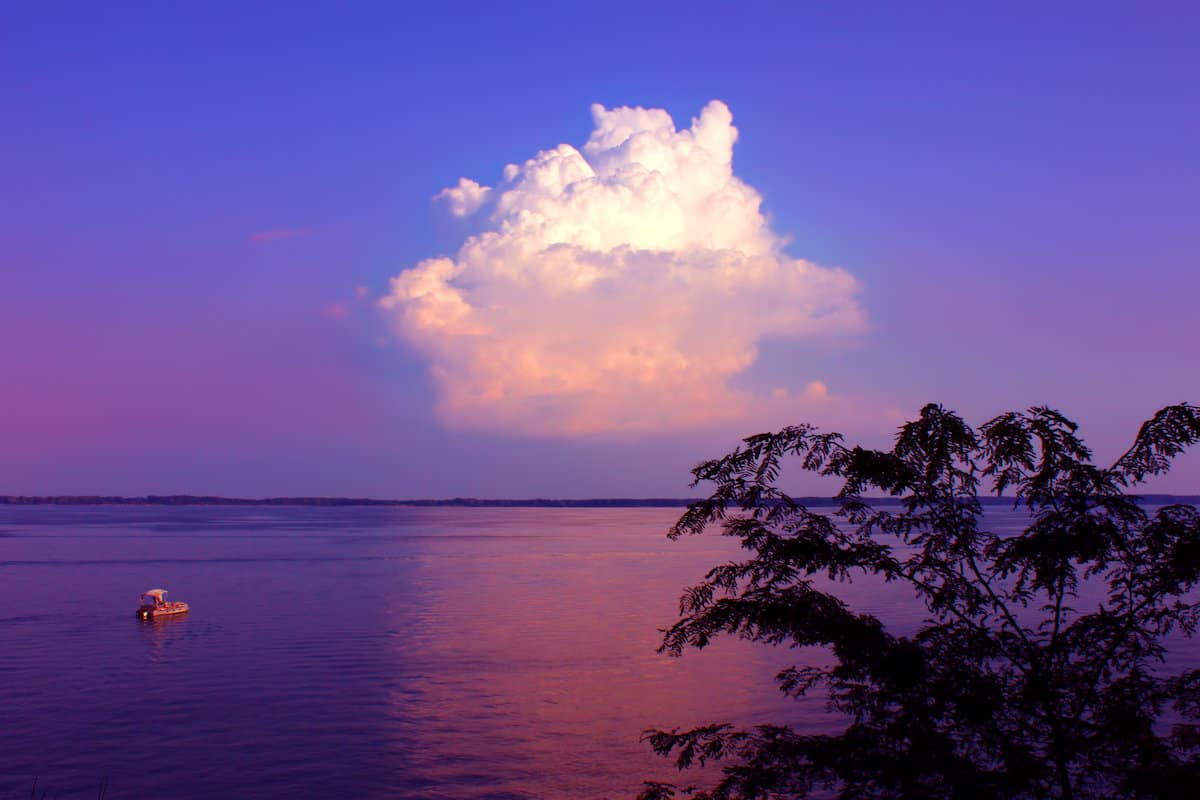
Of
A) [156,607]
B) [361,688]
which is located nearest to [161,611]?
[156,607]

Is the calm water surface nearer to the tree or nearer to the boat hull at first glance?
the boat hull

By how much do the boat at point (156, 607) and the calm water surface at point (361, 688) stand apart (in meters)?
0.85

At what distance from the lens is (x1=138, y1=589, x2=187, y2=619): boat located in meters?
46.5

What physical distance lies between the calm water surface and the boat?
0.85 m

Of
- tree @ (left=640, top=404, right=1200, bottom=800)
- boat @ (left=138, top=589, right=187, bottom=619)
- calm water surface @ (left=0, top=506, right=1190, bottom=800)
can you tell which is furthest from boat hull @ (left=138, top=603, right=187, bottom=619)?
tree @ (left=640, top=404, right=1200, bottom=800)

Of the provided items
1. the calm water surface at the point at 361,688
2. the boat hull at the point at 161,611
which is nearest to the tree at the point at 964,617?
the calm water surface at the point at 361,688

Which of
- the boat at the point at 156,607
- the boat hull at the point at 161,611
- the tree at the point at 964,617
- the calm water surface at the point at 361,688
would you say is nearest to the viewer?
the tree at the point at 964,617

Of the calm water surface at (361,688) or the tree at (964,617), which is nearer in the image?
the tree at (964,617)

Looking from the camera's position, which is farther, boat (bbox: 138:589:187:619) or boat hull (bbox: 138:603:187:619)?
boat (bbox: 138:589:187:619)

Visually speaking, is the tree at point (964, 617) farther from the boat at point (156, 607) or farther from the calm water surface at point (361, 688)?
the boat at point (156, 607)

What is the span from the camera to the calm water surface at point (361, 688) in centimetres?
2322

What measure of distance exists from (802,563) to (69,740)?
76.4ft

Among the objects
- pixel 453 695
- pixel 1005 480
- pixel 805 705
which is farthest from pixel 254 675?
pixel 1005 480

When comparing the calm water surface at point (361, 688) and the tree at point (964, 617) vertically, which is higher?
the tree at point (964, 617)
